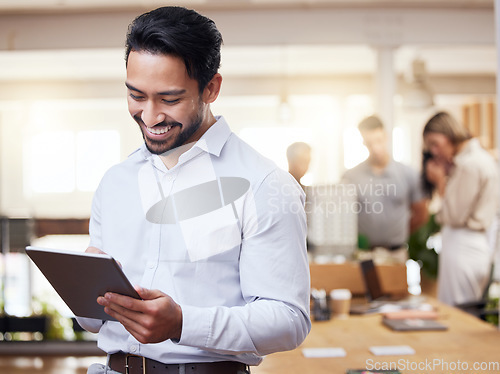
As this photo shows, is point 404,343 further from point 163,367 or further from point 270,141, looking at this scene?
point 163,367

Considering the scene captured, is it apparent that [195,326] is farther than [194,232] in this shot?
No

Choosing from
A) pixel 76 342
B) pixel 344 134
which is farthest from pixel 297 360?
pixel 344 134

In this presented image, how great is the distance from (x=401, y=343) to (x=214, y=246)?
105 centimetres

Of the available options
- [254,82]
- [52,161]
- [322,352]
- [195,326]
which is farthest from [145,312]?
[254,82]

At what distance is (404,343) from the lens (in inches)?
73.8

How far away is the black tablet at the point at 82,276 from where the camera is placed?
885 mm

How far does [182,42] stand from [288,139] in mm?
664

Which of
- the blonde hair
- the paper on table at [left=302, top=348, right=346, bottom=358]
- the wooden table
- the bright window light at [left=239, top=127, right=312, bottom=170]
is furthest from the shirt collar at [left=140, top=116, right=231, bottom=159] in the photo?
the blonde hair

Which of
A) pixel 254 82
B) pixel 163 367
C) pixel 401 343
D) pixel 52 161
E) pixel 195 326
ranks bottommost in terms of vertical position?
pixel 401 343

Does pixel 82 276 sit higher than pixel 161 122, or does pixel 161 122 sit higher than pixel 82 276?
pixel 161 122

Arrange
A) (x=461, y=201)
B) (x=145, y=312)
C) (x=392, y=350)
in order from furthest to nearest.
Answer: (x=461, y=201)
(x=392, y=350)
(x=145, y=312)

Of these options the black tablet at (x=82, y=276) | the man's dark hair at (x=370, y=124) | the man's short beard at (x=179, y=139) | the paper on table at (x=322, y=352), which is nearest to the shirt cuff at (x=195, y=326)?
the black tablet at (x=82, y=276)

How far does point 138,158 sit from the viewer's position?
1.21m

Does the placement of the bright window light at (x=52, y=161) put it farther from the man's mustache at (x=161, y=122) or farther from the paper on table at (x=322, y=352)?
the paper on table at (x=322, y=352)
